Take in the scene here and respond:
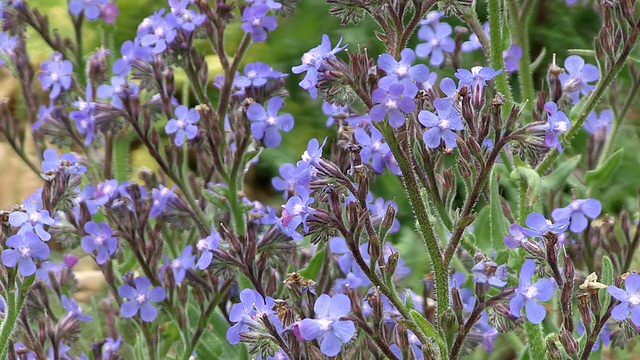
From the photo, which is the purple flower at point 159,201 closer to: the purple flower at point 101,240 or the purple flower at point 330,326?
the purple flower at point 101,240

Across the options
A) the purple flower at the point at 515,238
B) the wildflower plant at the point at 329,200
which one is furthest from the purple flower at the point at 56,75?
the purple flower at the point at 515,238

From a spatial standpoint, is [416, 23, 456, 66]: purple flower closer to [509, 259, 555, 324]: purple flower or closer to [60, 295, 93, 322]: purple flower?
[509, 259, 555, 324]: purple flower

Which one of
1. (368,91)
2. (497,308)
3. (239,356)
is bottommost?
(239,356)

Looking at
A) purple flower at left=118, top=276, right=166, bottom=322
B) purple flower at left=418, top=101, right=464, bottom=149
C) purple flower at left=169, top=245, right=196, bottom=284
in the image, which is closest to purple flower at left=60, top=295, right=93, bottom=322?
purple flower at left=118, top=276, right=166, bottom=322

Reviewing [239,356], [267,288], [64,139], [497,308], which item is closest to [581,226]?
[497,308]

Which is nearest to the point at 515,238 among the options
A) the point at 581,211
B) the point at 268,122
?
the point at 581,211

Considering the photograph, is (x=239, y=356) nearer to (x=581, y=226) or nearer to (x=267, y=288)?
(x=267, y=288)
